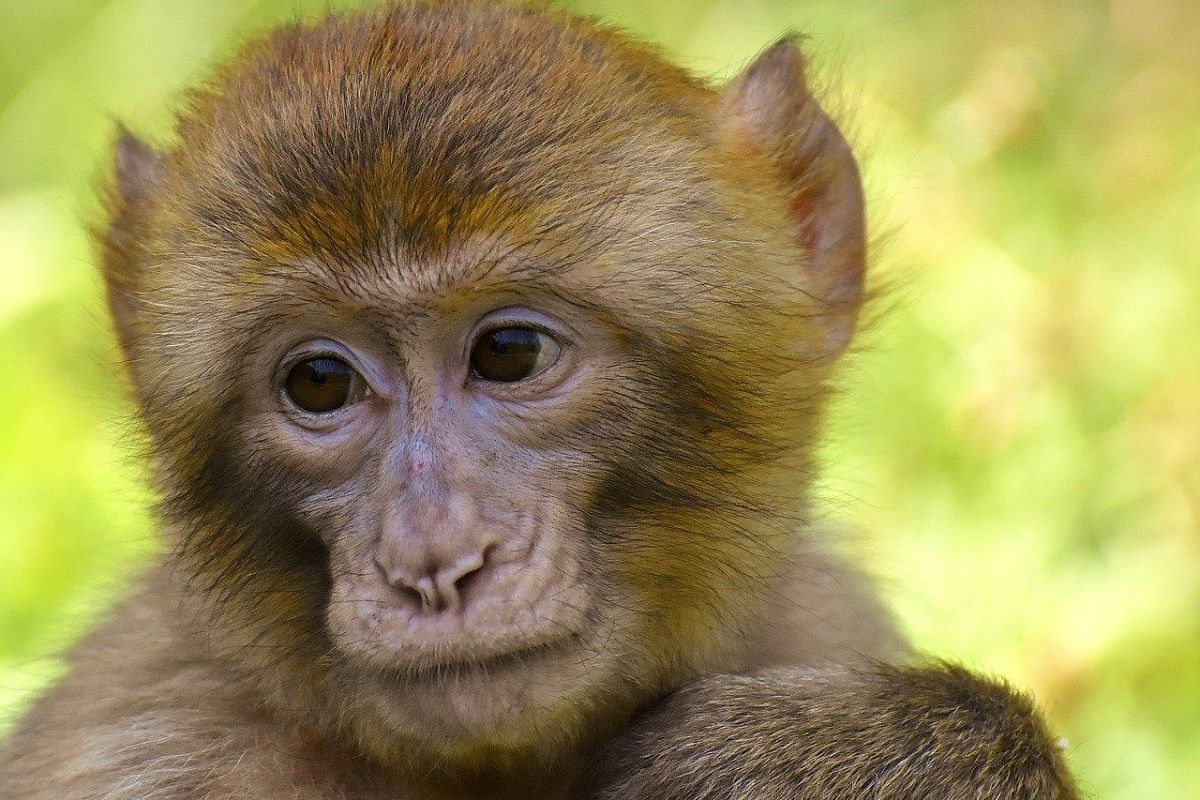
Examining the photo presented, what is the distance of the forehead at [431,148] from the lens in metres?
3.10

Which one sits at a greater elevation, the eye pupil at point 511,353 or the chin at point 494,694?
the eye pupil at point 511,353

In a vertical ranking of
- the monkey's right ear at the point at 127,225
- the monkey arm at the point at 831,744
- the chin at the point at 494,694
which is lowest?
the monkey arm at the point at 831,744

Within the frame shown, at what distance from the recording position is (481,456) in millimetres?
3020

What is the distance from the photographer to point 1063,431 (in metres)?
6.00

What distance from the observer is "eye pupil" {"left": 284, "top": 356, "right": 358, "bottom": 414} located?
3.27 meters

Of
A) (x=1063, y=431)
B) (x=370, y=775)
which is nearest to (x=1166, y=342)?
(x=1063, y=431)

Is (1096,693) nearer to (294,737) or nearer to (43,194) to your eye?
(294,737)

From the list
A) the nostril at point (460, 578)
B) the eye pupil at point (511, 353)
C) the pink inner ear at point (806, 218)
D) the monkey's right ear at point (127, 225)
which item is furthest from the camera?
the pink inner ear at point (806, 218)

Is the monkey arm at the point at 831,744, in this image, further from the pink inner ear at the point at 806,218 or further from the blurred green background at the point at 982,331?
the blurred green background at the point at 982,331

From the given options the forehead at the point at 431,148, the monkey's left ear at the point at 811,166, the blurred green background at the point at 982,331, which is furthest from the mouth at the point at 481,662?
the blurred green background at the point at 982,331

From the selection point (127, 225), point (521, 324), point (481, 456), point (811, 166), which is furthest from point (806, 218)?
point (127, 225)

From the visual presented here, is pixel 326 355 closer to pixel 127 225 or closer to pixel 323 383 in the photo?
pixel 323 383

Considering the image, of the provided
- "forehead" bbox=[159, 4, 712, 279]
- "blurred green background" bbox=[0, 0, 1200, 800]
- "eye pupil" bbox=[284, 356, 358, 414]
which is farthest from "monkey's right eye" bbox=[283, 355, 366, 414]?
"blurred green background" bbox=[0, 0, 1200, 800]

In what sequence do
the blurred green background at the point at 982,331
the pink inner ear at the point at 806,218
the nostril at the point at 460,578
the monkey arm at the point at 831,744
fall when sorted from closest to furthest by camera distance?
the nostril at the point at 460,578, the monkey arm at the point at 831,744, the pink inner ear at the point at 806,218, the blurred green background at the point at 982,331
